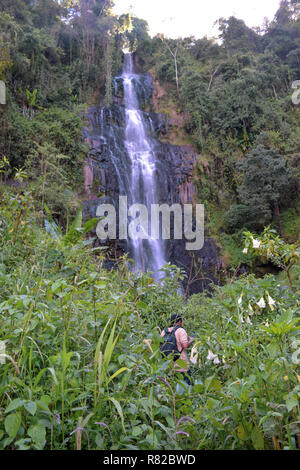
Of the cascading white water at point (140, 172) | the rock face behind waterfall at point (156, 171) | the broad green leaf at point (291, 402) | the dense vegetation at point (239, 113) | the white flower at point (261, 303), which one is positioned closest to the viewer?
the broad green leaf at point (291, 402)

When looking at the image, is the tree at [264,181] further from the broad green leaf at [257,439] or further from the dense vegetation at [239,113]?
the broad green leaf at [257,439]

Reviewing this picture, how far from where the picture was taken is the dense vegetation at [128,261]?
1.18m

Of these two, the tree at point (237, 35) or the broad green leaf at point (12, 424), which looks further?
the tree at point (237, 35)

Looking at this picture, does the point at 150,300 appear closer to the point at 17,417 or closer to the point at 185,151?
the point at 17,417

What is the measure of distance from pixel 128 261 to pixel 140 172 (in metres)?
12.2

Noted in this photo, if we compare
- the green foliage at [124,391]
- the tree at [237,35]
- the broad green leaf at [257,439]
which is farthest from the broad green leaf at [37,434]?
the tree at [237,35]

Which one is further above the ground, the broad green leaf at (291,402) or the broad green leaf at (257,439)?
the broad green leaf at (291,402)

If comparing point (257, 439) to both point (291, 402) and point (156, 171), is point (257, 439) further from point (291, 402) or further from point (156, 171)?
point (156, 171)

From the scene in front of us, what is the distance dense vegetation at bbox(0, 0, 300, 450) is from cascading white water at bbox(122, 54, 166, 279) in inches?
75.4

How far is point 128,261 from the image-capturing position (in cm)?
327

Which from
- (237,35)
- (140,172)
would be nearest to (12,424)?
(140,172)

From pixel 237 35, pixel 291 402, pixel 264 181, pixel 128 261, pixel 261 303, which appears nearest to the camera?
pixel 291 402

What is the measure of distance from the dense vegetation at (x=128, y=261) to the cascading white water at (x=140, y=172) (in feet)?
6.29

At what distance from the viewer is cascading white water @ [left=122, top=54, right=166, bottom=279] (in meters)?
12.6
